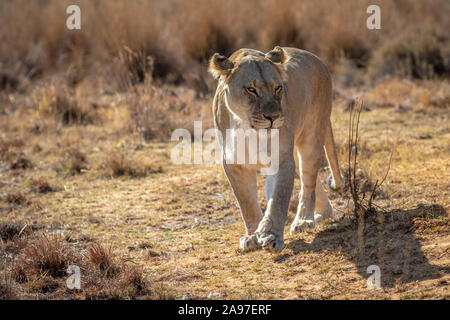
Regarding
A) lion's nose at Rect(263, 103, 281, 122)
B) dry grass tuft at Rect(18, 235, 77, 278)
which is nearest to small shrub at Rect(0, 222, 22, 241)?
dry grass tuft at Rect(18, 235, 77, 278)

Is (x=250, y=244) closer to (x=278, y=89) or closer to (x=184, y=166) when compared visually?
(x=278, y=89)

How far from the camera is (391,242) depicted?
5.11 meters

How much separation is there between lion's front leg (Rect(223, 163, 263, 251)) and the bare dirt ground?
28 centimetres

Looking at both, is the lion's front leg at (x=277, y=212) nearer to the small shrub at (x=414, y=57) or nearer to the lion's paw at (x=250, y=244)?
the lion's paw at (x=250, y=244)

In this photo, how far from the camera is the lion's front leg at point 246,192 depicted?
5527mm

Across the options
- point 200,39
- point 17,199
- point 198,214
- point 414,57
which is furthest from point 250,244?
point 200,39

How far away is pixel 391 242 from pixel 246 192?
1.29 metres

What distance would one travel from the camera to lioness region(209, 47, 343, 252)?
5.05 m

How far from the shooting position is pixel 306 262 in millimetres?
5086

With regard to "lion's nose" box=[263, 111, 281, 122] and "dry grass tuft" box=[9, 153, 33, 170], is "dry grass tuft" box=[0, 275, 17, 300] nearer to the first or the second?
"lion's nose" box=[263, 111, 281, 122]

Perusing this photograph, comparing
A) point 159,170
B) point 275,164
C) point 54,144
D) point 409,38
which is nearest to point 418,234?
point 275,164

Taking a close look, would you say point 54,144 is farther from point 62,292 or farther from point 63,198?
point 62,292

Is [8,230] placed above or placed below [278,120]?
below

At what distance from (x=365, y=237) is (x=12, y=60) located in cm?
1275
